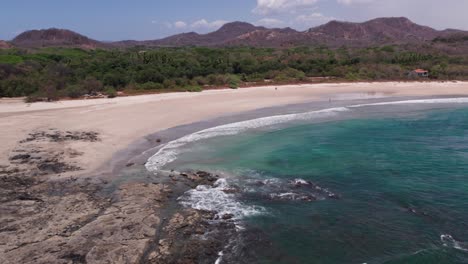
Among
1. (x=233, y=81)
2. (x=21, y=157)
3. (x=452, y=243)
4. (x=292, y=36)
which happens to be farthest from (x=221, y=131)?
(x=292, y=36)

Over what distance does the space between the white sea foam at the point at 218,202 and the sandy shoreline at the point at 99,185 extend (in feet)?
1.38

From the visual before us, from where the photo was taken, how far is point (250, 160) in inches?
704

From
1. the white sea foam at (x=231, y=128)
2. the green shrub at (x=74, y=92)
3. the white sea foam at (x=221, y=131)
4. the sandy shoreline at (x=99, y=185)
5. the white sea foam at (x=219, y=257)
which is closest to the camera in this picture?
the white sea foam at (x=219, y=257)

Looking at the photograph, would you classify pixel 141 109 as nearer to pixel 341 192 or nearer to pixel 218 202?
pixel 218 202

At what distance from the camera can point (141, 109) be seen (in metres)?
29.4

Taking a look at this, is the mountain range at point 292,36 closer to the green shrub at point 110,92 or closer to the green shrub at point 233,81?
the green shrub at point 110,92

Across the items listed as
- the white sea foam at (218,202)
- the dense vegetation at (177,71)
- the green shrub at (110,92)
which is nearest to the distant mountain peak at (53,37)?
the dense vegetation at (177,71)

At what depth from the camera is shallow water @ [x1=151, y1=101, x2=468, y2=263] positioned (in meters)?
10.4

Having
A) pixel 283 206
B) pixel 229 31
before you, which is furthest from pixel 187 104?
pixel 229 31

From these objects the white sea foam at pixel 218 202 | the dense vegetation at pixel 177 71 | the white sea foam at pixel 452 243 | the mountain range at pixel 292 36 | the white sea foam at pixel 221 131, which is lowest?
the white sea foam at pixel 452 243

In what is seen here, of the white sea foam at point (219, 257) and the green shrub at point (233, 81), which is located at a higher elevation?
the green shrub at point (233, 81)

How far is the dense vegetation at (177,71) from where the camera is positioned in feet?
120

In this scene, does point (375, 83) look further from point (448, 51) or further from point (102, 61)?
point (448, 51)

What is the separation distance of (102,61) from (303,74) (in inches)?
1004
